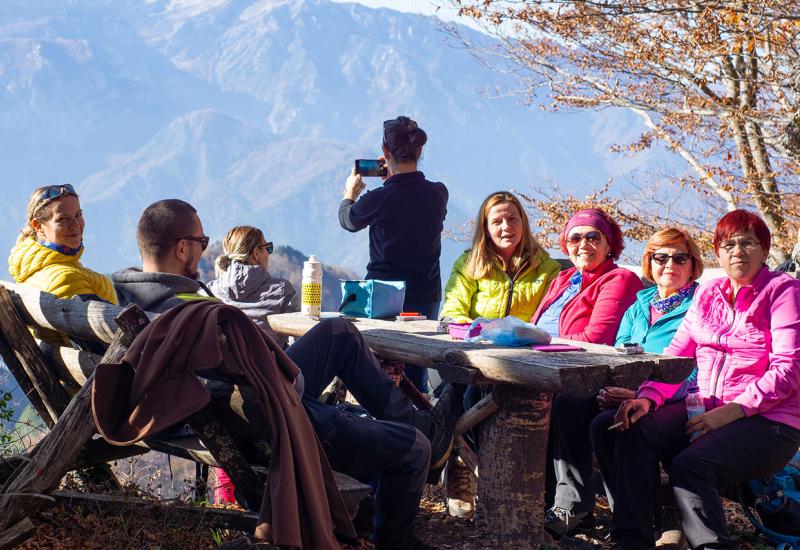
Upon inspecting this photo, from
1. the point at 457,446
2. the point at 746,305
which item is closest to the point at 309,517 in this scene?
the point at 457,446

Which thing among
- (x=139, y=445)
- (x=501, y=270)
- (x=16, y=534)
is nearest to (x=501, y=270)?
(x=501, y=270)

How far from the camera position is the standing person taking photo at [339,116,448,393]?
17.4 ft

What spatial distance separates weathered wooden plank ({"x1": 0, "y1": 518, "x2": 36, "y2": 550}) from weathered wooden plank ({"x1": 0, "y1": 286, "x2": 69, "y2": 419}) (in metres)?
1.06

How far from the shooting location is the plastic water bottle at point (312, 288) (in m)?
A: 4.50

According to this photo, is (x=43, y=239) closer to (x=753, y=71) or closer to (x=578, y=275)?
(x=578, y=275)

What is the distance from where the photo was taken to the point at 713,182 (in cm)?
1120

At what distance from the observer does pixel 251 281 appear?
550 centimetres

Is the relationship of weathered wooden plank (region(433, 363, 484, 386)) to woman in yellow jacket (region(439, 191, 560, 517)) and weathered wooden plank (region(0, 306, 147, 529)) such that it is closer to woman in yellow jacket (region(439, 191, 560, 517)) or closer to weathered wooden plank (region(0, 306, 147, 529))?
woman in yellow jacket (region(439, 191, 560, 517))

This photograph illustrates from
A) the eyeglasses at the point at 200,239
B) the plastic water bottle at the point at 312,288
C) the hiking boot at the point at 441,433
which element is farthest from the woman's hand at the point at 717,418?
the eyeglasses at the point at 200,239

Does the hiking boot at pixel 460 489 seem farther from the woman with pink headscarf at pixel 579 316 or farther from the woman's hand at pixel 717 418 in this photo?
the woman's hand at pixel 717 418

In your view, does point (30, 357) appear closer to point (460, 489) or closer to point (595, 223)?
point (460, 489)

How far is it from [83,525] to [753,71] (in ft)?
28.3

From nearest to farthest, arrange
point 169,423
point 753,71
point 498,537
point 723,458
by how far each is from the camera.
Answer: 1. point 169,423
2. point 723,458
3. point 498,537
4. point 753,71

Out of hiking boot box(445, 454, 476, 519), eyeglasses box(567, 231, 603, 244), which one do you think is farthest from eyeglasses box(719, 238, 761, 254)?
hiking boot box(445, 454, 476, 519)
